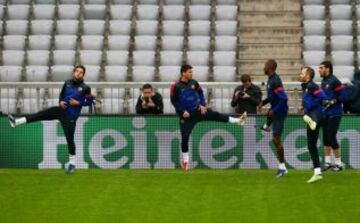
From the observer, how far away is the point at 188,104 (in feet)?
68.1

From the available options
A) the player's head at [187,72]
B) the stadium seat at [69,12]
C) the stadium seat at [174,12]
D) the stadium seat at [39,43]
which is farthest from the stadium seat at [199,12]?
the player's head at [187,72]

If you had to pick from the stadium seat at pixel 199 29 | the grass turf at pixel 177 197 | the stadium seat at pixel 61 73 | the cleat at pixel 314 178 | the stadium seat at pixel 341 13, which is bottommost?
the grass turf at pixel 177 197

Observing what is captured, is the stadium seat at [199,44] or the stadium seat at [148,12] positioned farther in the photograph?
the stadium seat at [148,12]

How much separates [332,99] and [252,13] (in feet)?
31.5

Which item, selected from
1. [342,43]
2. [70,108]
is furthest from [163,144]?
[342,43]

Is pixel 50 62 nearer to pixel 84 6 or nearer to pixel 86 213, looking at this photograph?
pixel 84 6

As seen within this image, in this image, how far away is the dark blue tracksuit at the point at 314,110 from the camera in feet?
61.8

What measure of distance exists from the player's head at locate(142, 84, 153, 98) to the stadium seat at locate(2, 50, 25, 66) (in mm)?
5617

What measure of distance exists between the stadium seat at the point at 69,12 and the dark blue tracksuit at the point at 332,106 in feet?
36.1

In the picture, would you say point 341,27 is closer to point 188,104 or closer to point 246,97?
point 246,97

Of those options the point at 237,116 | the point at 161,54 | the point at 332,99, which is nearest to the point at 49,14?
the point at 161,54

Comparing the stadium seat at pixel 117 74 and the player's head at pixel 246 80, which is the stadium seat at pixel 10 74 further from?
the player's head at pixel 246 80

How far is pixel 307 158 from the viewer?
23500 mm

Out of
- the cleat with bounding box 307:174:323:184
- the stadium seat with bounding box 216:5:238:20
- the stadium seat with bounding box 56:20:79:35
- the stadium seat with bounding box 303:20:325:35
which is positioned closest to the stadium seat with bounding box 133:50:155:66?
the stadium seat with bounding box 56:20:79:35
